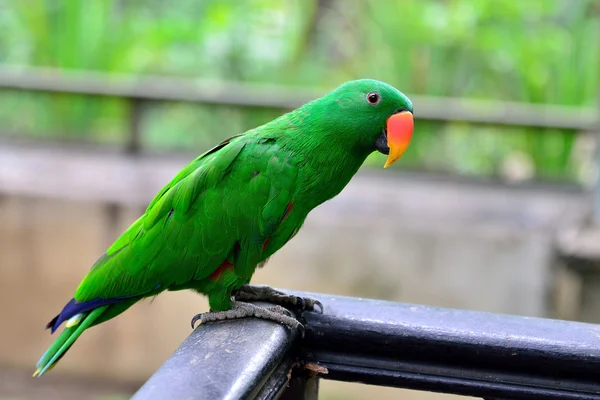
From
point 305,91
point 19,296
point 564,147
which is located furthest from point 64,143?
point 564,147

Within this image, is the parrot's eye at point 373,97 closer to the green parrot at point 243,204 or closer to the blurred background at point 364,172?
the green parrot at point 243,204

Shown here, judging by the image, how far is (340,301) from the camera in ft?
4.47

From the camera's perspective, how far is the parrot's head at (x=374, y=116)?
1.76 meters

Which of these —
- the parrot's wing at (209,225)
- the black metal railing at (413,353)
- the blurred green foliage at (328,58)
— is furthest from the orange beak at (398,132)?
the blurred green foliage at (328,58)

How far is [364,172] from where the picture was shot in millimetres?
5336

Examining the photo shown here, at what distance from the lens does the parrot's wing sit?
178 centimetres

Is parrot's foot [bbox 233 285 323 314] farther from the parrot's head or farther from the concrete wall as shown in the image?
the concrete wall

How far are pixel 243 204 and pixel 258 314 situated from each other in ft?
1.48

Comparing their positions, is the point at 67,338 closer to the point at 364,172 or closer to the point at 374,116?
the point at 374,116

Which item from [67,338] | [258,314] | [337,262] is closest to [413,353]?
[258,314]

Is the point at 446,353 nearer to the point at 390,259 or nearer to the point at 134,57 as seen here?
the point at 390,259

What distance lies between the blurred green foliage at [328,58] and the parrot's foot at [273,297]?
Result: 333 centimetres

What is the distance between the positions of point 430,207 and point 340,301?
360 cm

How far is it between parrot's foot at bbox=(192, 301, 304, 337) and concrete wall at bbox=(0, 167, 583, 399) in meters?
2.99
